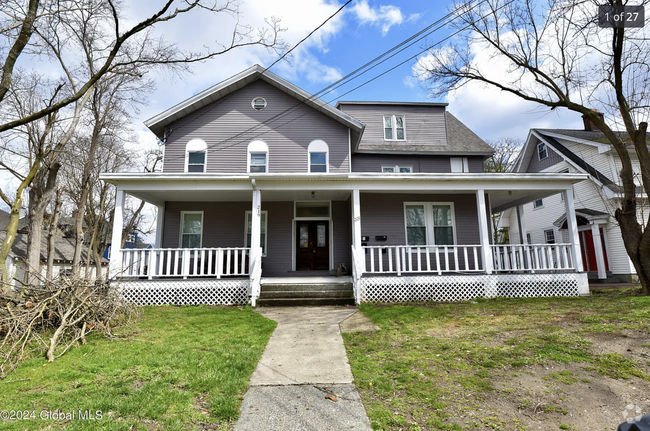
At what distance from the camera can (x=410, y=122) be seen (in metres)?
14.4

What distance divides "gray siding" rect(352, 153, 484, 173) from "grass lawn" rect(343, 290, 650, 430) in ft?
26.6

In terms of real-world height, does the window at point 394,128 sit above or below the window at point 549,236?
above

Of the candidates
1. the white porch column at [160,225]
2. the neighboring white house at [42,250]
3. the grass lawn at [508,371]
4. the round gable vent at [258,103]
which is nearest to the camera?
the grass lawn at [508,371]

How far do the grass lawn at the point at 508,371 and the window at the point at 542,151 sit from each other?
13984mm

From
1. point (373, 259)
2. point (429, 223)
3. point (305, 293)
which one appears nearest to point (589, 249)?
point (429, 223)

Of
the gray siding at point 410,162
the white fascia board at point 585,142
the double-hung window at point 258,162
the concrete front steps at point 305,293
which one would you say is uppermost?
the white fascia board at point 585,142

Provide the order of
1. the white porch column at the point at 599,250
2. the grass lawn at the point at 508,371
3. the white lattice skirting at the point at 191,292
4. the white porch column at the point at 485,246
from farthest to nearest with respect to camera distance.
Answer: the white porch column at the point at 599,250
the white porch column at the point at 485,246
the white lattice skirting at the point at 191,292
the grass lawn at the point at 508,371

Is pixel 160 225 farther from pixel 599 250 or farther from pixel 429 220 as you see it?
pixel 599 250

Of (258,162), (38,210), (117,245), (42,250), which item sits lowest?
(117,245)

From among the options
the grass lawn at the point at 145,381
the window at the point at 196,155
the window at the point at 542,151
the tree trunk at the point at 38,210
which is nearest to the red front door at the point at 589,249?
the window at the point at 542,151

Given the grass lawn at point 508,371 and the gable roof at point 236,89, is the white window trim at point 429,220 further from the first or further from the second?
the grass lawn at point 508,371

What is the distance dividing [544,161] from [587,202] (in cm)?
374

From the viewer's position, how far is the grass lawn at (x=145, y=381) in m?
2.79

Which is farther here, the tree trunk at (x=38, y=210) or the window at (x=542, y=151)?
the window at (x=542, y=151)
